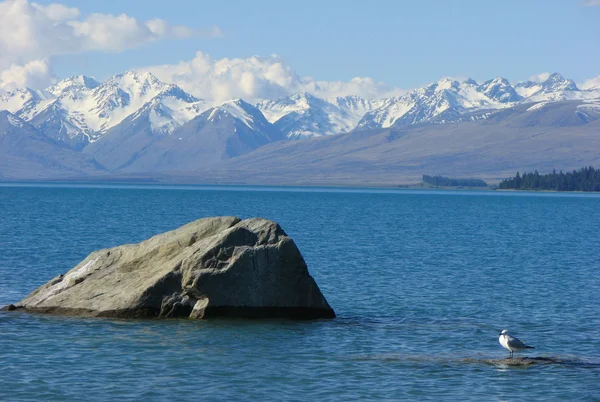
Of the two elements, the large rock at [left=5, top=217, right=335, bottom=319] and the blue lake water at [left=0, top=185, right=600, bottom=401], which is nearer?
the blue lake water at [left=0, top=185, right=600, bottom=401]

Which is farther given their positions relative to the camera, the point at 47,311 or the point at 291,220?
the point at 291,220

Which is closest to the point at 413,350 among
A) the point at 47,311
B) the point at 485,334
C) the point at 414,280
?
the point at 485,334

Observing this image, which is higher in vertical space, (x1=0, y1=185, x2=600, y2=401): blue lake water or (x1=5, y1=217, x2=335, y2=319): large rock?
(x1=5, y1=217, x2=335, y2=319): large rock

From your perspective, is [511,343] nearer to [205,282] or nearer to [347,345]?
[347,345]

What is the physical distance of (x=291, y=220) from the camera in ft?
332

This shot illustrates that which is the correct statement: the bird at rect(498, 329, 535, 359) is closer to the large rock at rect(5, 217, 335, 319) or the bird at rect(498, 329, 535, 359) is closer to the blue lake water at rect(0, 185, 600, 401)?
the blue lake water at rect(0, 185, 600, 401)

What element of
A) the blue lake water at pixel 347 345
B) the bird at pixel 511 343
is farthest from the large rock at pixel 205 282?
the bird at pixel 511 343

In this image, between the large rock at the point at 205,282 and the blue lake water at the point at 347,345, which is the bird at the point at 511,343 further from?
the large rock at the point at 205,282

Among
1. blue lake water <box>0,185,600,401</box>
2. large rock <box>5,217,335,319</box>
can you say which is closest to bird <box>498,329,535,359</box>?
blue lake water <box>0,185,600,401</box>

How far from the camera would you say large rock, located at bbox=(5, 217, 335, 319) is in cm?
2930

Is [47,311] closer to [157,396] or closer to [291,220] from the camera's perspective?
[157,396]

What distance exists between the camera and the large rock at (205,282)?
29297 millimetres

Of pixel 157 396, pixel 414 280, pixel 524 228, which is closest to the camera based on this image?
pixel 157 396

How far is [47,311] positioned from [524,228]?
6951 cm
